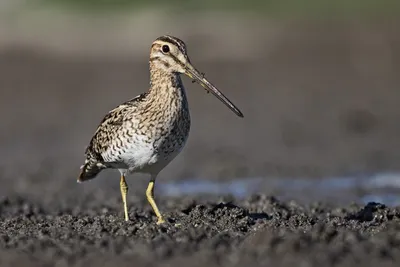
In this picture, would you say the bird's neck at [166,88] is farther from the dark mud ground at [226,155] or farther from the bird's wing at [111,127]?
the dark mud ground at [226,155]

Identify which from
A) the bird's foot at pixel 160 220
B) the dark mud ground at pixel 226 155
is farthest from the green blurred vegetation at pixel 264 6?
the bird's foot at pixel 160 220

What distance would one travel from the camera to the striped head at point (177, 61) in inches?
372

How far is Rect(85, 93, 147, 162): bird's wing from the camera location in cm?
957

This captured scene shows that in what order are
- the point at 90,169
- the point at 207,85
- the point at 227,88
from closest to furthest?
the point at 207,85 → the point at 90,169 → the point at 227,88

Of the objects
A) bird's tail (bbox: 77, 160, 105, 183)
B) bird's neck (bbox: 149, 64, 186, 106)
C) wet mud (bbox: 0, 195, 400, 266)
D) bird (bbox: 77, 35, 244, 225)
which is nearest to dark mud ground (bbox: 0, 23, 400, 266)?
wet mud (bbox: 0, 195, 400, 266)

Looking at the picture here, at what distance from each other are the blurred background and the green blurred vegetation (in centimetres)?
3

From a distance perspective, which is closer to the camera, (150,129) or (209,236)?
(209,236)

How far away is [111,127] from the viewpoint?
969 cm

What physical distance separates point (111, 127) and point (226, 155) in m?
5.27

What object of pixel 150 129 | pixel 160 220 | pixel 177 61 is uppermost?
pixel 177 61

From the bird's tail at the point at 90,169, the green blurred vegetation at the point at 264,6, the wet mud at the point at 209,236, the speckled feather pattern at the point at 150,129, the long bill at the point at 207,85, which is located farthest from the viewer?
the green blurred vegetation at the point at 264,6

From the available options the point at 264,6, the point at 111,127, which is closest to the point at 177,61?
the point at 111,127

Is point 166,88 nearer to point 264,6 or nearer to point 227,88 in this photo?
point 227,88

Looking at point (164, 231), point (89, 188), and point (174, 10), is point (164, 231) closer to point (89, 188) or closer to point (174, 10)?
point (89, 188)
